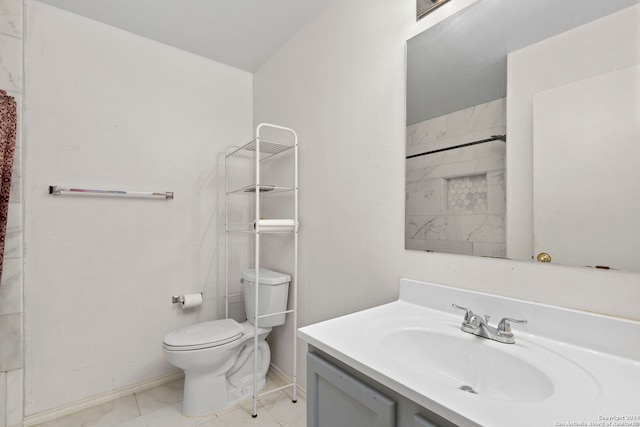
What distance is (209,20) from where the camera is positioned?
184 cm

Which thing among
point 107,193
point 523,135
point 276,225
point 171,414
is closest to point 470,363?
point 523,135

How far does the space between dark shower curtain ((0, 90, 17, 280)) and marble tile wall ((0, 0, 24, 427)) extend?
0.18 meters

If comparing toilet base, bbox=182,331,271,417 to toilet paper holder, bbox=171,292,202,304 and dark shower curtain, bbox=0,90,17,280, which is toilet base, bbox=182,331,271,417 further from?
dark shower curtain, bbox=0,90,17,280

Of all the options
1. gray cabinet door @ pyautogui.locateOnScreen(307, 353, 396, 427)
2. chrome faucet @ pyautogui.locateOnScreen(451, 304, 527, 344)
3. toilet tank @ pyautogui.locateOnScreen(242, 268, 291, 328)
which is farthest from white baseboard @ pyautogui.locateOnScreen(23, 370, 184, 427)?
chrome faucet @ pyautogui.locateOnScreen(451, 304, 527, 344)

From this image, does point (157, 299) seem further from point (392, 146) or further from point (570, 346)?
point (570, 346)

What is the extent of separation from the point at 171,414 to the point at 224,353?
0.47 m

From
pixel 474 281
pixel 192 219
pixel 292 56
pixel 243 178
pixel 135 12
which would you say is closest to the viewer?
pixel 474 281

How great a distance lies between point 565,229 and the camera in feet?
2.82

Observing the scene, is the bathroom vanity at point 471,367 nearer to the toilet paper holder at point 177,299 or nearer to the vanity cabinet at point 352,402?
the vanity cabinet at point 352,402

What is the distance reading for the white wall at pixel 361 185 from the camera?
96 cm

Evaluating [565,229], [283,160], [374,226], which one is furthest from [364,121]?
[565,229]

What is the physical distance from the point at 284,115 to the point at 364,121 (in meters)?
0.80

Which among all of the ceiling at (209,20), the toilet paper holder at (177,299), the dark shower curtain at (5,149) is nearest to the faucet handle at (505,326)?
the ceiling at (209,20)

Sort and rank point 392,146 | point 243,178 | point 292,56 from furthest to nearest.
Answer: point 243,178, point 292,56, point 392,146
